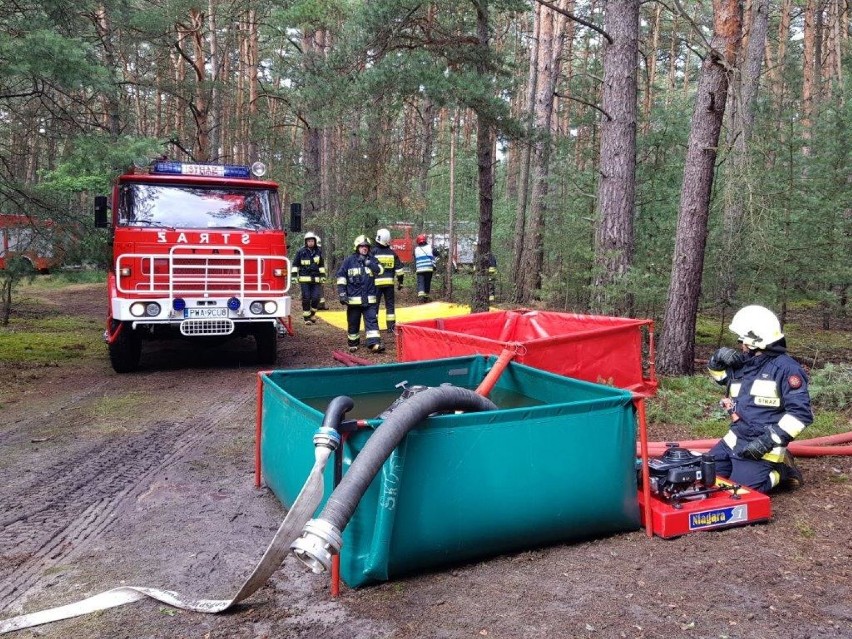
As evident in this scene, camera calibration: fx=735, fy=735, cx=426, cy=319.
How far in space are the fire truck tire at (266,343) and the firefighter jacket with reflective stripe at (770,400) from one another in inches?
261

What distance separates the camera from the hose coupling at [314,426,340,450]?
3.47m

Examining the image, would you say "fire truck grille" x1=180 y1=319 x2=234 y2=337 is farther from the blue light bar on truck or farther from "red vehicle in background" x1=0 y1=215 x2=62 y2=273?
"red vehicle in background" x1=0 y1=215 x2=62 y2=273

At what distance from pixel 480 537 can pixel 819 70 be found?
26.1m

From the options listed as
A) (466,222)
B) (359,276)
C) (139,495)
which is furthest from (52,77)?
(466,222)

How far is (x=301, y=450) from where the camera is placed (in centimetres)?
420

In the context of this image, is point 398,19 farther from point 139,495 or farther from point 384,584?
point 384,584

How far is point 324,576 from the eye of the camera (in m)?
3.84

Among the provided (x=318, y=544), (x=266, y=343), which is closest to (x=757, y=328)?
(x=318, y=544)

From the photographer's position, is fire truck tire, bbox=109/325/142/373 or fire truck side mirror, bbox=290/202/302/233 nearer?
fire truck tire, bbox=109/325/142/373

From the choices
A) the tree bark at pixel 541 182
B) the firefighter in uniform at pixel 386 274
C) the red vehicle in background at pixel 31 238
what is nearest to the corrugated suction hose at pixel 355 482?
the red vehicle in background at pixel 31 238

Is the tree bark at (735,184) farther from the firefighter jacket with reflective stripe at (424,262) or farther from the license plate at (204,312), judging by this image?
the firefighter jacket with reflective stripe at (424,262)

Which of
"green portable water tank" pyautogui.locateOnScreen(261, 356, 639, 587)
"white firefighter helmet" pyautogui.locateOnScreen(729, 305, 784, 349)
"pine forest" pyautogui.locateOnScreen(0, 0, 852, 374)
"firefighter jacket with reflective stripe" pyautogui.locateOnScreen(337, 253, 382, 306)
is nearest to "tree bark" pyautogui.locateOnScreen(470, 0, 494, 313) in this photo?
"pine forest" pyautogui.locateOnScreen(0, 0, 852, 374)

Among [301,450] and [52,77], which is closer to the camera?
[301,450]

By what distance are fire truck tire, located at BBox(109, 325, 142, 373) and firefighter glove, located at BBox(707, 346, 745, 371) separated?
7.39 meters
